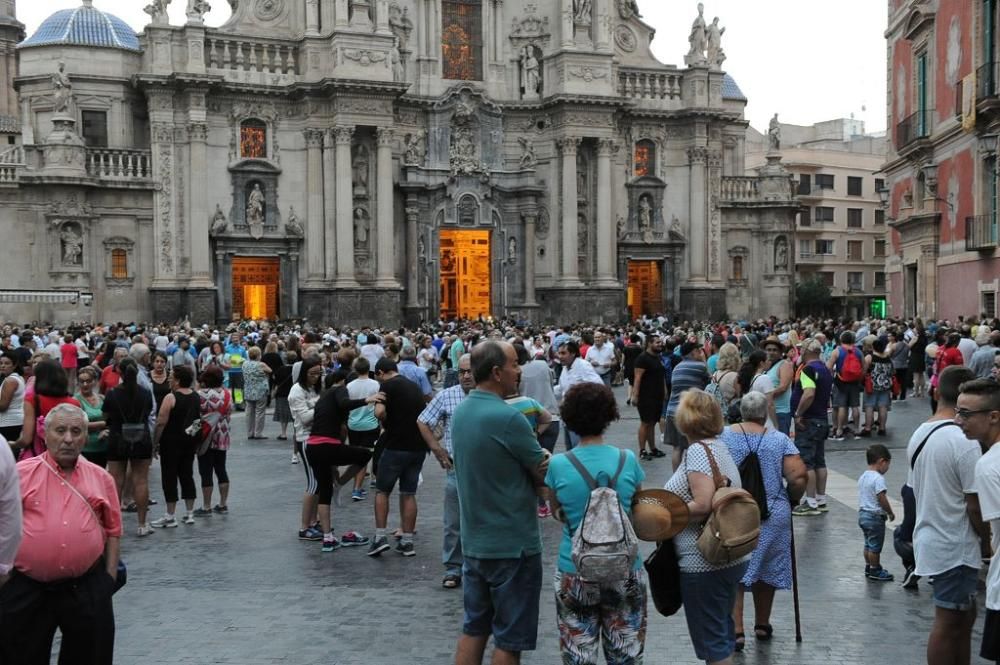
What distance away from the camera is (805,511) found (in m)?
12.4

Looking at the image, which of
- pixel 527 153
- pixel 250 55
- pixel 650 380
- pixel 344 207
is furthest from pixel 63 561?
pixel 527 153

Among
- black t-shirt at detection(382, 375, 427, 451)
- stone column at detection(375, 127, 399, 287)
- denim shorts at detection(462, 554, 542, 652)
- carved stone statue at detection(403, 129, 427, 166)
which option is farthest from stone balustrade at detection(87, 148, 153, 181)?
denim shorts at detection(462, 554, 542, 652)

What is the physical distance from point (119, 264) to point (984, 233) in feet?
93.9

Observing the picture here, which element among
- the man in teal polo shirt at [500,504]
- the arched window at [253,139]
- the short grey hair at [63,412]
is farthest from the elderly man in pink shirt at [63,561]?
the arched window at [253,139]

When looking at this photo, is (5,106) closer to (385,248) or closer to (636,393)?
(385,248)

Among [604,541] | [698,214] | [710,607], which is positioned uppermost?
[698,214]

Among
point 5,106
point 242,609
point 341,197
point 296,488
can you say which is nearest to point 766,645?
point 242,609

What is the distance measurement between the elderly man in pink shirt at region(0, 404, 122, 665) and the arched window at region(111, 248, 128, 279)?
34.4m

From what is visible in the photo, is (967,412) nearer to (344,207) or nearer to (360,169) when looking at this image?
(344,207)

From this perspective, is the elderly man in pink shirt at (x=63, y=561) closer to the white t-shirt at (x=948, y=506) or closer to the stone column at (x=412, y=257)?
the white t-shirt at (x=948, y=506)

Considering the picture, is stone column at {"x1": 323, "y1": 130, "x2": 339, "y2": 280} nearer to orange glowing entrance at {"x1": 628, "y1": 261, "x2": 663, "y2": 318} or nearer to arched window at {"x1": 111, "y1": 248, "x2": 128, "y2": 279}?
arched window at {"x1": 111, "y1": 248, "x2": 128, "y2": 279}

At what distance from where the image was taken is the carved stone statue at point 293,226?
3994cm

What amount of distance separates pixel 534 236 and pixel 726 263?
955cm

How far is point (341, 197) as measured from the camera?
39.3 m
